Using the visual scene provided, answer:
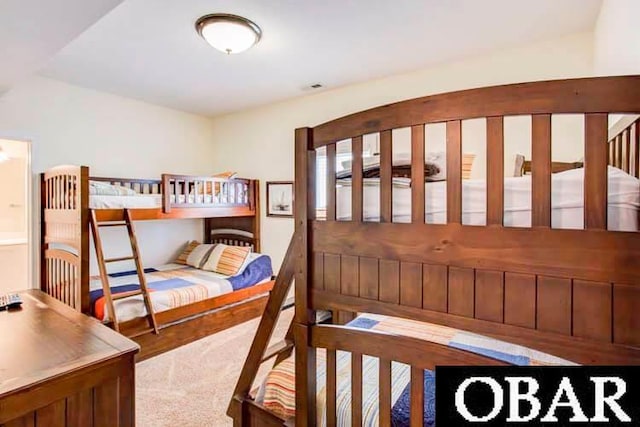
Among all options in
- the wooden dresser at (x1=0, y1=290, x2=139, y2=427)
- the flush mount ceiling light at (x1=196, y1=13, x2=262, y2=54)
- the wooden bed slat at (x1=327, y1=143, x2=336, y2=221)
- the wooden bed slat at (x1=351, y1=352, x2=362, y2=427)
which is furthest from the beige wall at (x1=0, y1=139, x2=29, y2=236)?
the wooden bed slat at (x1=351, y1=352, x2=362, y2=427)

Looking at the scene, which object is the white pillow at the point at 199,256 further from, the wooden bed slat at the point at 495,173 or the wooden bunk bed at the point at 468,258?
the wooden bed slat at the point at 495,173

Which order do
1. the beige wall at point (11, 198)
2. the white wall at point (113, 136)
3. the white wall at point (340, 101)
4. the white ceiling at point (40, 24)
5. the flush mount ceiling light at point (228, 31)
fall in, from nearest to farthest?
the white ceiling at point (40, 24) < the flush mount ceiling light at point (228, 31) < the white wall at point (340, 101) < the white wall at point (113, 136) < the beige wall at point (11, 198)

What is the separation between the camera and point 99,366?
1516 mm

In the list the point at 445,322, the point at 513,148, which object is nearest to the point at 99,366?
the point at 445,322

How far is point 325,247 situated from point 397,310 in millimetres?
376

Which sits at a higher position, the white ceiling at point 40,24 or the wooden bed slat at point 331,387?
the white ceiling at point 40,24

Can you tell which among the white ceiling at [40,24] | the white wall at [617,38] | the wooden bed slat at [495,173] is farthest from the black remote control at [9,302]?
the white wall at [617,38]

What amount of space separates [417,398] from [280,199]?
3444mm

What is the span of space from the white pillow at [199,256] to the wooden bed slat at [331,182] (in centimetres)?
326

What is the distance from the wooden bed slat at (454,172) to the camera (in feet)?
3.32

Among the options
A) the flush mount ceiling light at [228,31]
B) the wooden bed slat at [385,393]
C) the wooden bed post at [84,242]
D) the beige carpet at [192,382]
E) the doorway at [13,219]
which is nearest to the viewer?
the wooden bed slat at [385,393]

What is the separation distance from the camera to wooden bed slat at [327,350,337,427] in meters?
1.35

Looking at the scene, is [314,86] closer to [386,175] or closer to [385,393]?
[386,175]

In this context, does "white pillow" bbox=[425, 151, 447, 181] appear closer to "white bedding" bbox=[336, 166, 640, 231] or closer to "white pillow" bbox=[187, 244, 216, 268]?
"white bedding" bbox=[336, 166, 640, 231]
